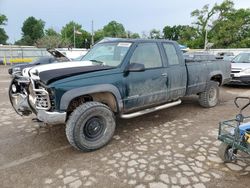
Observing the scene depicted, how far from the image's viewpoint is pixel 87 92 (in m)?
3.58

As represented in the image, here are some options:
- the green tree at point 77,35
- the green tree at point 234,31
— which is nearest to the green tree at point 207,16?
the green tree at point 234,31

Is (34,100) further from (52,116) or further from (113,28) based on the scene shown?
(113,28)

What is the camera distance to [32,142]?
412cm

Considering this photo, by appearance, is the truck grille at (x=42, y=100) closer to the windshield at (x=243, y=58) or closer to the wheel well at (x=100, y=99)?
the wheel well at (x=100, y=99)

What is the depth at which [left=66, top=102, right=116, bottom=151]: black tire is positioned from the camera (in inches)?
138

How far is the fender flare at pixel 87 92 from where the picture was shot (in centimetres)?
339

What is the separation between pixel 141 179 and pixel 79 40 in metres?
79.9

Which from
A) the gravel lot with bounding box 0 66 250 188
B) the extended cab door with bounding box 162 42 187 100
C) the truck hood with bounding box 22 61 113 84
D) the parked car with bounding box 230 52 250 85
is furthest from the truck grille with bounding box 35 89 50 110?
the parked car with bounding box 230 52 250 85

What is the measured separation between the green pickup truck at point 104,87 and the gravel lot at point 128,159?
1.40 feet

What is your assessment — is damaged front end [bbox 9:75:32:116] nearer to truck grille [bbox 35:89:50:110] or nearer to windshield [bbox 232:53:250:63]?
truck grille [bbox 35:89:50:110]

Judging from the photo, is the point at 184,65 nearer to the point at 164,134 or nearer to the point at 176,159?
the point at 164,134

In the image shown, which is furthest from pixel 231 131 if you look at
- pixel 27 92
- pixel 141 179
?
pixel 27 92

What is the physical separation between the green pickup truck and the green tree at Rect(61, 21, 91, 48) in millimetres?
69536

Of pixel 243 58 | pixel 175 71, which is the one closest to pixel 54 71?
pixel 175 71
